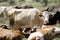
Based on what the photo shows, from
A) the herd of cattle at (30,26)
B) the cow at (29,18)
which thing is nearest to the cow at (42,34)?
the herd of cattle at (30,26)

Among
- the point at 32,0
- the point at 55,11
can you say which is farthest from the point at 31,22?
the point at 32,0

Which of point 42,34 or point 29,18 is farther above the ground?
point 42,34

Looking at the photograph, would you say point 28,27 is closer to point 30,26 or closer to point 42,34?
point 30,26

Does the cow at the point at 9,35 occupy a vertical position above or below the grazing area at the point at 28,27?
above

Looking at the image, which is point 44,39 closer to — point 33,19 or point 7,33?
point 7,33

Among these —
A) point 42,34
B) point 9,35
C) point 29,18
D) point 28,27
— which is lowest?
point 28,27

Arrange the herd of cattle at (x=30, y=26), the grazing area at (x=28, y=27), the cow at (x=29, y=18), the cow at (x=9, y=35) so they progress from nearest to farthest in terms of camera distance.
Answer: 1. the cow at (x=9, y=35)
2. the grazing area at (x=28, y=27)
3. the herd of cattle at (x=30, y=26)
4. the cow at (x=29, y=18)

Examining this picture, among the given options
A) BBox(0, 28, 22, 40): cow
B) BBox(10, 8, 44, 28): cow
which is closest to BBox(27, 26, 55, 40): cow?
BBox(0, 28, 22, 40): cow

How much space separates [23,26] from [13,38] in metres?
3.49

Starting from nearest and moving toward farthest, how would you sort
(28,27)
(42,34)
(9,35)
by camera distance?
1. (9,35)
2. (42,34)
3. (28,27)

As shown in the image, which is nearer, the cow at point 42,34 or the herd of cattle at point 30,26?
the cow at point 42,34

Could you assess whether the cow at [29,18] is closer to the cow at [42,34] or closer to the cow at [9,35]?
Answer: the cow at [42,34]

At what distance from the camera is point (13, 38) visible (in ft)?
22.0

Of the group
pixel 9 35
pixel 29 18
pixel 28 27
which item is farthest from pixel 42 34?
pixel 28 27
